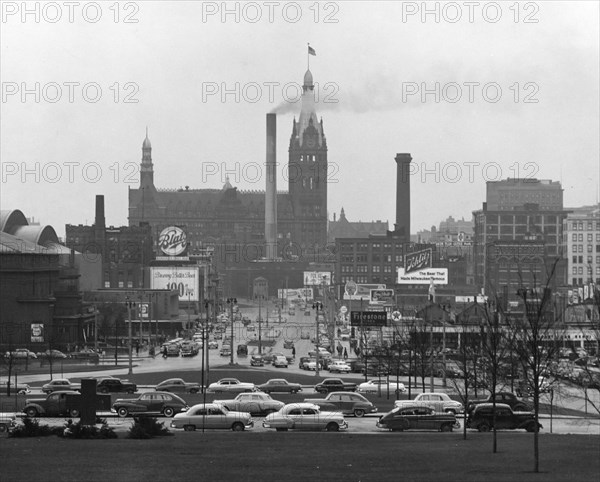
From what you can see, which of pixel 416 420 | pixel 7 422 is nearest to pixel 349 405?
pixel 416 420

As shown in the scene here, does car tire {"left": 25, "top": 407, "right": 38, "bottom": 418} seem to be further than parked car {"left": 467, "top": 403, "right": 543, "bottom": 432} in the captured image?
Yes

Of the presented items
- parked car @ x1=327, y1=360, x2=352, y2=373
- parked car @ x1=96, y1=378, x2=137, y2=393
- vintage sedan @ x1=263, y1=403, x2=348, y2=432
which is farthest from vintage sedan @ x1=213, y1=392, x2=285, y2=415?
parked car @ x1=327, y1=360, x2=352, y2=373

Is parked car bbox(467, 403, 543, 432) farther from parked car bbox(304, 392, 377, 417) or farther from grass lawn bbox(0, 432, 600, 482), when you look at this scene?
parked car bbox(304, 392, 377, 417)

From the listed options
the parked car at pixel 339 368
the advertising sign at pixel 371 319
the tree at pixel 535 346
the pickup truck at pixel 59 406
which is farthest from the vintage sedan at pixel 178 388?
the advertising sign at pixel 371 319

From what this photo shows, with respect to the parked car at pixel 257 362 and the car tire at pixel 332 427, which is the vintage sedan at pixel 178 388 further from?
the parked car at pixel 257 362

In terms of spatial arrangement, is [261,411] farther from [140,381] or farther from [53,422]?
[140,381]

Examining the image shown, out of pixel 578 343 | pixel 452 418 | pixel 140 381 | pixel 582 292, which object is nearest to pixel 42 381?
pixel 140 381
